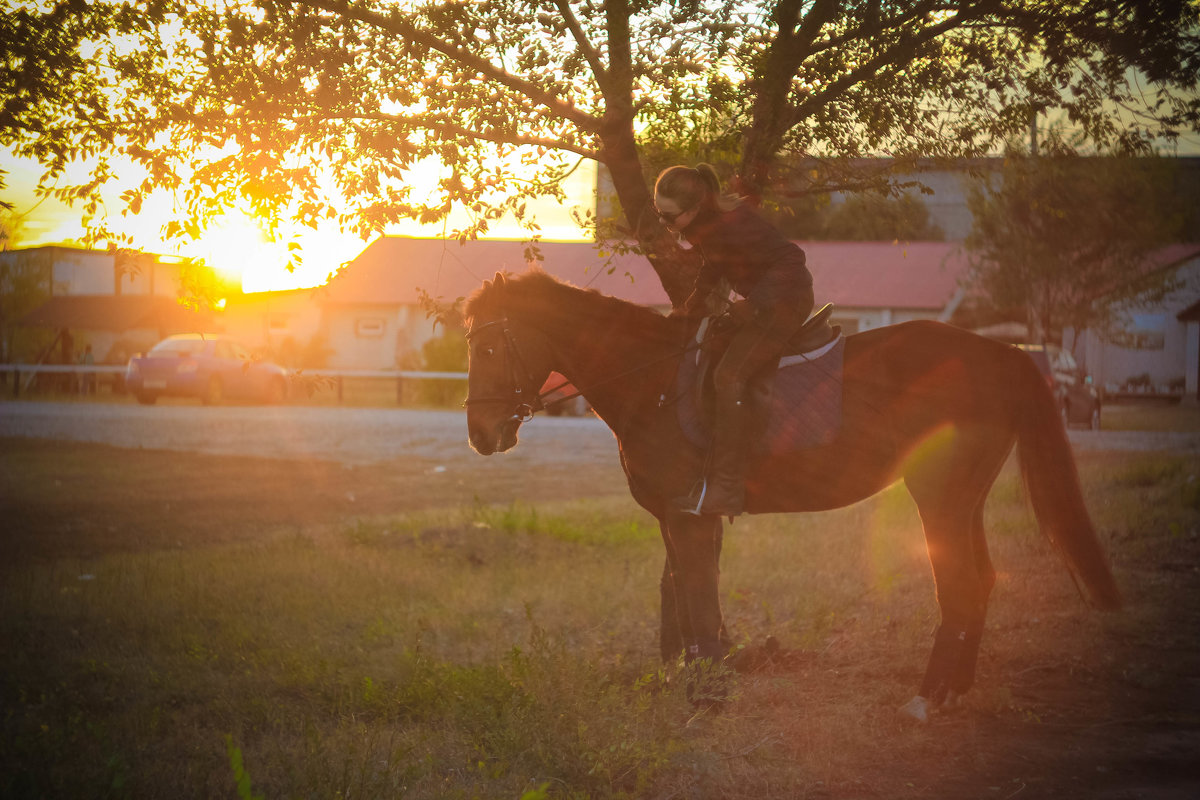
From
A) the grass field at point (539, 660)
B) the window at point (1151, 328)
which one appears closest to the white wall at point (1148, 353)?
the window at point (1151, 328)

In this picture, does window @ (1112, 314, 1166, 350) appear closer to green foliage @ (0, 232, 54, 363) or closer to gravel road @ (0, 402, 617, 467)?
gravel road @ (0, 402, 617, 467)

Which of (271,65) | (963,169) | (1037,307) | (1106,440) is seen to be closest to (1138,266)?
(1037,307)

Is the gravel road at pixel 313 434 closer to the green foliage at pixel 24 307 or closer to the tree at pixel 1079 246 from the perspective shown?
the green foliage at pixel 24 307

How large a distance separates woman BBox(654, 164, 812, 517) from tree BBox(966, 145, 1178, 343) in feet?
81.2

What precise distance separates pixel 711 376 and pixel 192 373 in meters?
26.3

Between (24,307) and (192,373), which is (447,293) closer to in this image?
(192,373)

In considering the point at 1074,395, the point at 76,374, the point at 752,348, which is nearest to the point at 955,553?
the point at 752,348

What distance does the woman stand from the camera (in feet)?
18.4

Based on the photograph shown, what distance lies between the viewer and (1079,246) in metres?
30.7

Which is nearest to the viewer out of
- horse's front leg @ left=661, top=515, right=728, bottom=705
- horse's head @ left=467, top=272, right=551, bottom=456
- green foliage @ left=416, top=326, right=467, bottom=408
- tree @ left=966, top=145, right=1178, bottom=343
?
horse's head @ left=467, top=272, right=551, bottom=456

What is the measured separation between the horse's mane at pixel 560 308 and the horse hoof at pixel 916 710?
2554 mm

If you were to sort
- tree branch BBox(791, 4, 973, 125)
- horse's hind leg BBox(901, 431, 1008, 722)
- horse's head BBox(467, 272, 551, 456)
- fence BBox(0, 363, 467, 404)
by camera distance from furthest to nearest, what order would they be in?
fence BBox(0, 363, 467, 404)
tree branch BBox(791, 4, 973, 125)
horse's hind leg BBox(901, 431, 1008, 722)
horse's head BBox(467, 272, 551, 456)

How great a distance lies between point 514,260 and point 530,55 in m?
2.69

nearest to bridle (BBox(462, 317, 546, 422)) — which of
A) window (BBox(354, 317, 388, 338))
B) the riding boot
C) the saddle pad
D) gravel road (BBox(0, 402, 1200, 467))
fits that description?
the saddle pad
